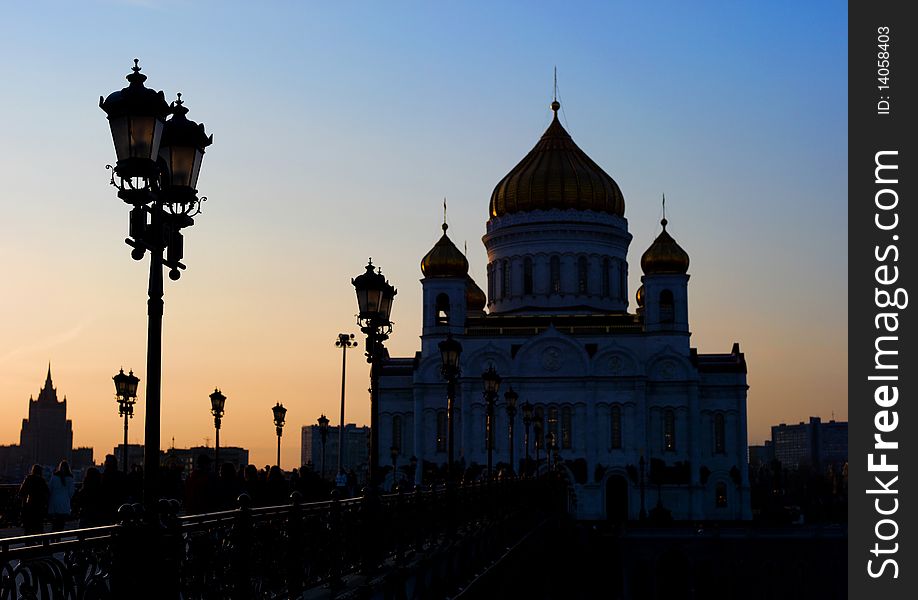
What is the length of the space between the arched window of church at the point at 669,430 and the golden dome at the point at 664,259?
7630 mm

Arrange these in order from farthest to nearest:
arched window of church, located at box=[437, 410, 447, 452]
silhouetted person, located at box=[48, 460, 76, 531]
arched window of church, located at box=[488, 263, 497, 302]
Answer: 1. arched window of church, located at box=[488, 263, 497, 302]
2. arched window of church, located at box=[437, 410, 447, 452]
3. silhouetted person, located at box=[48, 460, 76, 531]

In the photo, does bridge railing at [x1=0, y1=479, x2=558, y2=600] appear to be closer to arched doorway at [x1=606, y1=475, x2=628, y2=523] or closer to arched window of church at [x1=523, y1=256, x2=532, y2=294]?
arched doorway at [x1=606, y1=475, x2=628, y2=523]

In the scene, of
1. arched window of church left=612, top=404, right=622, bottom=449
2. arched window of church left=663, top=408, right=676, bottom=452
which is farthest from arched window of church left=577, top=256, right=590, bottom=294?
arched window of church left=663, top=408, right=676, bottom=452

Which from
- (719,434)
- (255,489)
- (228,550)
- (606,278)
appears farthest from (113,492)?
(606,278)

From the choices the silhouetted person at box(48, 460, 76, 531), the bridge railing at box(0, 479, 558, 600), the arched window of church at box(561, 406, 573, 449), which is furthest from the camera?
the arched window of church at box(561, 406, 573, 449)

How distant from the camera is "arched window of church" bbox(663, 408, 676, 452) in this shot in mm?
66812

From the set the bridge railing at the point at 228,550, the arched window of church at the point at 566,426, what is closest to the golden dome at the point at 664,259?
the arched window of church at the point at 566,426

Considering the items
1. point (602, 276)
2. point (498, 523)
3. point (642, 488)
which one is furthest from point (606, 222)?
point (498, 523)

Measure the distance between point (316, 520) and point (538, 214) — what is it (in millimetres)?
59167

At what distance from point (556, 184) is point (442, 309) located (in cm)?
1000

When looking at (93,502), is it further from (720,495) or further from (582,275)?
(582,275)

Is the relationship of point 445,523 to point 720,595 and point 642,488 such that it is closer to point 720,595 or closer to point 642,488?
point 720,595

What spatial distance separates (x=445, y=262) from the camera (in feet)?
231

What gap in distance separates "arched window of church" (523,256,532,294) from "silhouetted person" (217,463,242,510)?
5602 cm
